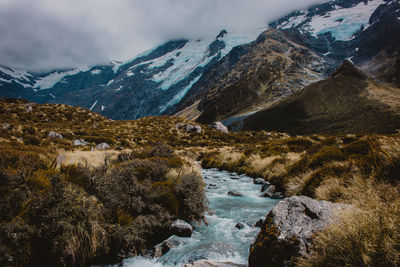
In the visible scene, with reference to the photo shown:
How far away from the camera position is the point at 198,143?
156 ft

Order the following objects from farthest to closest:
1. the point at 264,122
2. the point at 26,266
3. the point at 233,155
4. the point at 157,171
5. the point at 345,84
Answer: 1. the point at 264,122
2. the point at 345,84
3. the point at 233,155
4. the point at 157,171
5. the point at 26,266

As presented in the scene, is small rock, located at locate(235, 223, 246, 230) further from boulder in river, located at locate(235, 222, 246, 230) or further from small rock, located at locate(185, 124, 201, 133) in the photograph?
small rock, located at locate(185, 124, 201, 133)

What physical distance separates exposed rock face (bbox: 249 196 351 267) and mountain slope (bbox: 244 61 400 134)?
107845mm

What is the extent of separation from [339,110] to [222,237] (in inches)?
5483

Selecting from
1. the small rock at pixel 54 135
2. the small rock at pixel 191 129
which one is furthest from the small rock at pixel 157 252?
the small rock at pixel 191 129

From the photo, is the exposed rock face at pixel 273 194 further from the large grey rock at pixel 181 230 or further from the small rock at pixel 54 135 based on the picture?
the small rock at pixel 54 135

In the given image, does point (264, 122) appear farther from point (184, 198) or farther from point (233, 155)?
point (184, 198)

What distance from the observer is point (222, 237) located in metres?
7.14

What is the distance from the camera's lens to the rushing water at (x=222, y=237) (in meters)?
5.84

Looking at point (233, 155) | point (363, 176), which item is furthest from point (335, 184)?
point (233, 155)

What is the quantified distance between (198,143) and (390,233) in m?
44.9

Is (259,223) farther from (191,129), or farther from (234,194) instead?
(191,129)

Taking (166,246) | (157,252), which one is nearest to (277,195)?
(166,246)

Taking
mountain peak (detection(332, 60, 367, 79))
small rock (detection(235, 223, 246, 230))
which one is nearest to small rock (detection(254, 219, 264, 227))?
small rock (detection(235, 223, 246, 230))
